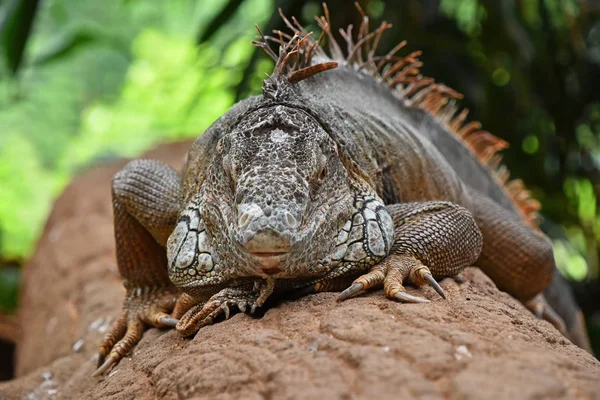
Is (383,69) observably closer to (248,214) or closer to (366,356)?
(248,214)

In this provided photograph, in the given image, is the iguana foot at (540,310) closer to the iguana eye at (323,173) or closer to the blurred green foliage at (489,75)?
the iguana eye at (323,173)

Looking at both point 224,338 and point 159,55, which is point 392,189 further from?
point 159,55

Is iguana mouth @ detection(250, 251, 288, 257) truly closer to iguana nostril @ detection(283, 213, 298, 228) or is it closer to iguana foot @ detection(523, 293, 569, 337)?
iguana nostril @ detection(283, 213, 298, 228)

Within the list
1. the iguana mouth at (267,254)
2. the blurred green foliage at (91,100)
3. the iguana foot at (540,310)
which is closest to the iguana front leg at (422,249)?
the iguana mouth at (267,254)

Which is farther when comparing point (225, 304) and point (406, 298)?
point (225, 304)

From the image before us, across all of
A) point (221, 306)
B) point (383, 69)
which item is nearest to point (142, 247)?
point (221, 306)
